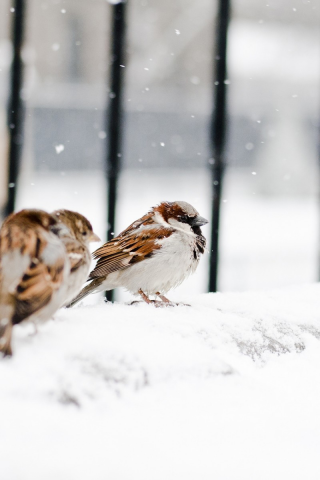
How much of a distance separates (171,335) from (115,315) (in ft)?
0.62

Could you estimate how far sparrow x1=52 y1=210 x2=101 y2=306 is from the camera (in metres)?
1.70

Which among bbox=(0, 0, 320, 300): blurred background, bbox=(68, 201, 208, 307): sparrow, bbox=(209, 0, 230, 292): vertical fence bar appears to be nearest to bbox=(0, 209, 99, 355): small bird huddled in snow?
bbox=(68, 201, 208, 307): sparrow

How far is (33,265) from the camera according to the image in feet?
4.63

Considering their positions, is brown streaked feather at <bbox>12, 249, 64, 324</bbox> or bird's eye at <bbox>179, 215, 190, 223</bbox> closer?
brown streaked feather at <bbox>12, 249, 64, 324</bbox>

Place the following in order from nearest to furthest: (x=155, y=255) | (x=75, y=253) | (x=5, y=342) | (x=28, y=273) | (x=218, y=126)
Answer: (x=5, y=342)
(x=28, y=273)
(x=75, y=253)
(x=155, y=255)
(x=218, y=126)

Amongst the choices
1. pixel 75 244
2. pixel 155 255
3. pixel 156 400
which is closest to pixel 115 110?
pixel 155 255

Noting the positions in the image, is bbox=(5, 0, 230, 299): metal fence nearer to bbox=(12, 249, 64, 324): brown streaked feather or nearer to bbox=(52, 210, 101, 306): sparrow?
bbox=(52, 210, 101, 306): sparrow

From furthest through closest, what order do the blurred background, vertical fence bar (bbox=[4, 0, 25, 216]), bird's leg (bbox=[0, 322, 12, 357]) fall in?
the blurred background → vertical fence bar (bbox=[4, 0, 25, 216]) → bird's leg (bbox=[0, 322, 12, 357])

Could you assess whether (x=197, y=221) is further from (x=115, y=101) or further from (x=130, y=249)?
(x=115, y=101)

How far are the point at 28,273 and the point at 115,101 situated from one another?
1920 mm

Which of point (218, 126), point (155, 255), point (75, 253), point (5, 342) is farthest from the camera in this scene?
point (218, 126)

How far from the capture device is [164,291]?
274cm

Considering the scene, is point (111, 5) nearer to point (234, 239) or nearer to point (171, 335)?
point (171, 335)

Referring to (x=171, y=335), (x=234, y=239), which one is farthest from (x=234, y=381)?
(x=234, y=239)
